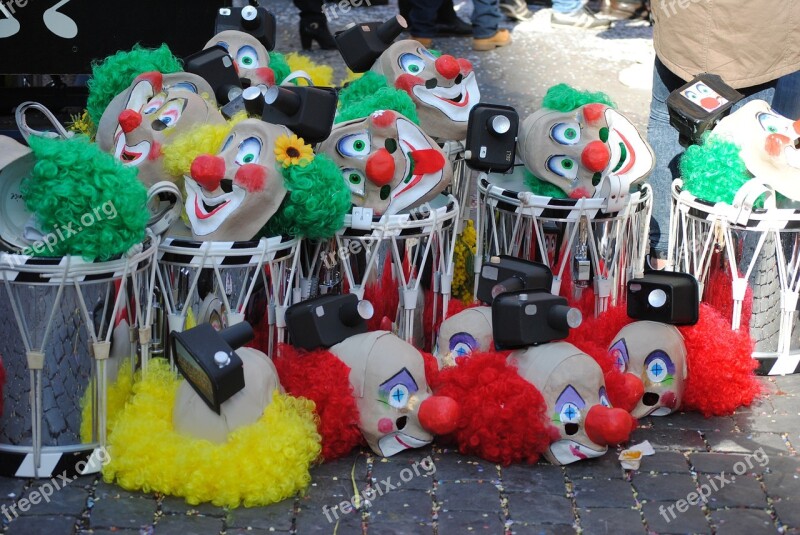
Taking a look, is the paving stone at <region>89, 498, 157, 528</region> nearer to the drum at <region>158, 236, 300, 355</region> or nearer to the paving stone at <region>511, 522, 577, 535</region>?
the drum at <region>158, 236, 300, 355</region>

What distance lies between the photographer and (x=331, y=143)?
3.27 m

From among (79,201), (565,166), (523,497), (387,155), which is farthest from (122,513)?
(565,166)

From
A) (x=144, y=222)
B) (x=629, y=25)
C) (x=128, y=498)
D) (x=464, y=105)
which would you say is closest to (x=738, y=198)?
(x=464, y=105)

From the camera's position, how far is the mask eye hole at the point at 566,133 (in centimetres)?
340

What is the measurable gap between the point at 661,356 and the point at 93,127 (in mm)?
2057

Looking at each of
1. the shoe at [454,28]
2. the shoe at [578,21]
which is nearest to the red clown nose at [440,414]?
the shoe at [454,28]

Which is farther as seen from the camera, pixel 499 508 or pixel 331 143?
pixel 331 143

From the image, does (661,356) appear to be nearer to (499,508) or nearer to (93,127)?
(499,508)

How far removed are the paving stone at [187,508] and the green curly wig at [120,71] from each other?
146cm

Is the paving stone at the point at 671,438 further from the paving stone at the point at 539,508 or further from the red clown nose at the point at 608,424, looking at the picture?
the paving stone at the point at 539,508

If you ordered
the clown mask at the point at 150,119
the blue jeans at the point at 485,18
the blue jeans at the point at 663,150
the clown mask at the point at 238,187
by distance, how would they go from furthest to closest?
1. the blue jeans at the point at 485,18
2. the blue jeans at the point at 663,150
3. the clown mask at the point at 150,119
4. the clown mask at the point at 238,187

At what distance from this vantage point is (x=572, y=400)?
2.91 metres

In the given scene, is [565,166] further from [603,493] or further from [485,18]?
[485,18]

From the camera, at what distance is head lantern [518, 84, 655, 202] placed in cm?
338
